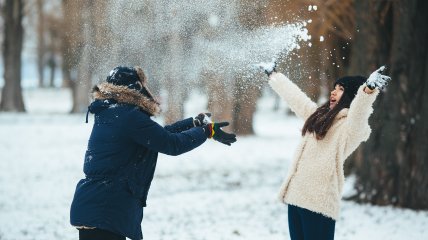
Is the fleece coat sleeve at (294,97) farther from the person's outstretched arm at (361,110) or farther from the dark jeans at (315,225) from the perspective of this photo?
the dark jeans at (315,225)

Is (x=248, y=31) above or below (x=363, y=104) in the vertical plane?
above

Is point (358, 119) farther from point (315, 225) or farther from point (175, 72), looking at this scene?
point (175, 72)

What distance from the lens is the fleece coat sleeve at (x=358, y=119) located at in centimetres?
396

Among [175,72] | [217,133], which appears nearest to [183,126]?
[217,133]

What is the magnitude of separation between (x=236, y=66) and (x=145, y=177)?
131 inches

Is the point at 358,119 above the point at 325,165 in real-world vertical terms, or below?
above

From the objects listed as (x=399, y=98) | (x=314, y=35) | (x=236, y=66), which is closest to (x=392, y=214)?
(x=399, y=98)

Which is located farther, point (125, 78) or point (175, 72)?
point (175, 72)

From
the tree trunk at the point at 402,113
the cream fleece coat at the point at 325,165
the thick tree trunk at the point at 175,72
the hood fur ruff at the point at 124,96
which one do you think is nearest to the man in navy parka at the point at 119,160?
the hood fur ruff at the point at 124,96

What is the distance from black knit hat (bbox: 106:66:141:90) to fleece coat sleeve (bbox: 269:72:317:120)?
130cm

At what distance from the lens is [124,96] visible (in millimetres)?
3762

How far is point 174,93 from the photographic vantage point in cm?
945

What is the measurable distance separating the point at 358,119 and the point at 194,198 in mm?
6156

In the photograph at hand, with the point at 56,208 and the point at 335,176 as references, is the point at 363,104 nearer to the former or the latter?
the point at 335,176
